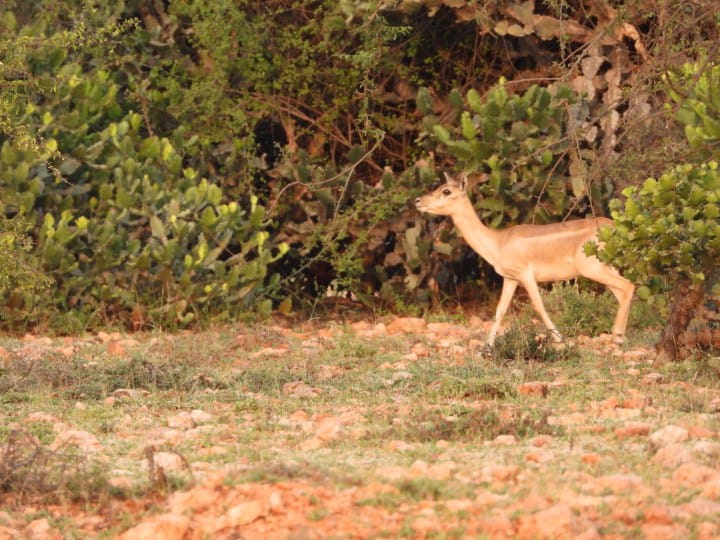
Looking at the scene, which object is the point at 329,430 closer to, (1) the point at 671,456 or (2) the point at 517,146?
(1) the point at 671,456

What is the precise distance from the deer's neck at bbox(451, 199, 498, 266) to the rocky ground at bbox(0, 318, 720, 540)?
4.72ft

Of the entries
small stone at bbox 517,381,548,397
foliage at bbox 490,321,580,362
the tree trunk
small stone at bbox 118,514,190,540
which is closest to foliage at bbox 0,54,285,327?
foliage at bbox 490,321,580,362

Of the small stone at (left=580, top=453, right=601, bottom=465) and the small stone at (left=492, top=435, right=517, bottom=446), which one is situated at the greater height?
the small stone at (left=580, top=453, right=601, bottom=465)

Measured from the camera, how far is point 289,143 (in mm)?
15352

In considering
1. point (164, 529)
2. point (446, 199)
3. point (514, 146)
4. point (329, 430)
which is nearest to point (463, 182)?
point (446, 199)

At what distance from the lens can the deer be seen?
1234 cm

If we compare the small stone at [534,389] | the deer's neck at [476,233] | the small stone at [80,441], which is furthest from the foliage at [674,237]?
the small stone at [80,441]

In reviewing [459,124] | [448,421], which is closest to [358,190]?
[459,124]

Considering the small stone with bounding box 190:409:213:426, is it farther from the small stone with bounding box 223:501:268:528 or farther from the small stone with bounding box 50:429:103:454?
the small stone with bounding box 223:501:268:528

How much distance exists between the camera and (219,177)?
48.9 feet

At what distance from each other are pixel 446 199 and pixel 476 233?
0.39m

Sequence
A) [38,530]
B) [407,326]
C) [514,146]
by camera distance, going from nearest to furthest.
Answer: [38,530] < [407,326] < [514,146]

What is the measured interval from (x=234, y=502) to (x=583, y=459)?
5.44 feet

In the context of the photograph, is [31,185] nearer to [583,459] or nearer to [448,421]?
[448,421]
